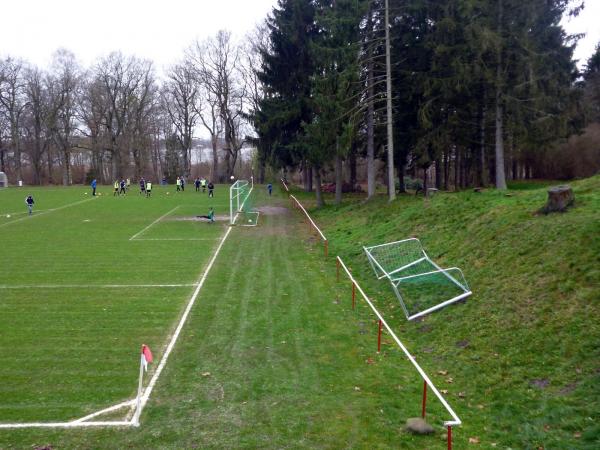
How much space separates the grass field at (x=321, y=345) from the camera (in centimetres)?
862

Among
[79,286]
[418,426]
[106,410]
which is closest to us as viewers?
[418,426]

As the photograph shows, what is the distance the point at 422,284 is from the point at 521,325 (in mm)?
5005

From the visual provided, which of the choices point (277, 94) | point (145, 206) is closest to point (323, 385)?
point (277, 94)

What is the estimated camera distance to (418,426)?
8.53 meters

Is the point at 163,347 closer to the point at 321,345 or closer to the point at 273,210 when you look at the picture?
the point at 321,345

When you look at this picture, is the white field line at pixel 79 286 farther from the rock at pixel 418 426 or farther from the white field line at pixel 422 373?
the rock at pixel 418 426

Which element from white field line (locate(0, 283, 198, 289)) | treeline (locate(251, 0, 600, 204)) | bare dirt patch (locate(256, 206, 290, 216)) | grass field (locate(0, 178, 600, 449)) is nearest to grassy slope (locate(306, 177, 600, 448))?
grass field (locate(0, 178, 600, 449))

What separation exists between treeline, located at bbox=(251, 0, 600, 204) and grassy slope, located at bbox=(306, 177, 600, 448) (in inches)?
458

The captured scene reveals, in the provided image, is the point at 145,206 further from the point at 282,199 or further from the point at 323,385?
the point at 323,385

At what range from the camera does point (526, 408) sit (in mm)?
8836

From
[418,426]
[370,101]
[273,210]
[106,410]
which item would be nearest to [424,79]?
[370,101]

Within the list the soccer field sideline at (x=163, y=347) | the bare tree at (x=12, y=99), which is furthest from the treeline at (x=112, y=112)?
the soccer field sideline at (x=163, y=347)

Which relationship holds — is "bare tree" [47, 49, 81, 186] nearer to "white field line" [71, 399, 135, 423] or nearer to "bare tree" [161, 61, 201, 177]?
"bare tree" [161, 61, 201, 177]

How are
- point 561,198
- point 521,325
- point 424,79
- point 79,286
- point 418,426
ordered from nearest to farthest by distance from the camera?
1. point 418,426
2. point 521,325
3. point 561,198
4. point 79,286
5. point 424,79
